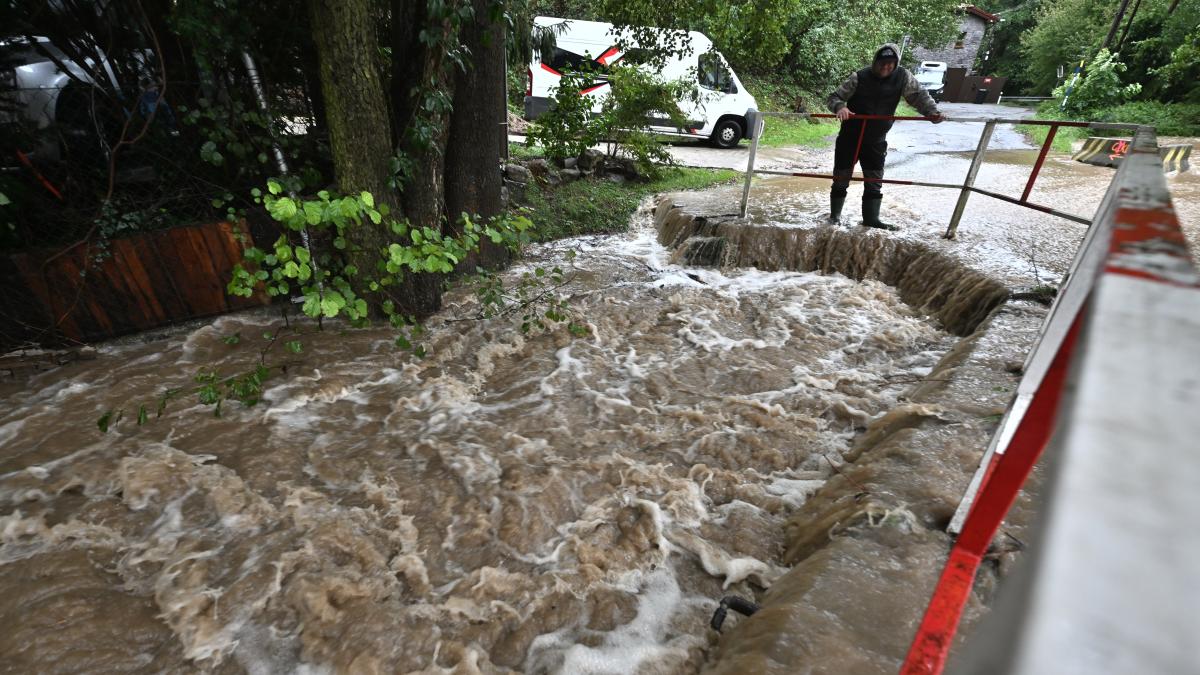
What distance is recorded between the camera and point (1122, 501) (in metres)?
0.33

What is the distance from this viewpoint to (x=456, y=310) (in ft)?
17.0

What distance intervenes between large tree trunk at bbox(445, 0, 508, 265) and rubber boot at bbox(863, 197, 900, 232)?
13.7 ft

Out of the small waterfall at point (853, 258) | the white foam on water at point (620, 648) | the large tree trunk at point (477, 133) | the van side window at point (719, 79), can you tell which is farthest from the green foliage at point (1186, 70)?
the white foam on water at point (620, 648)

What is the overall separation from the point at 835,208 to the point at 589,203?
11.1 feet

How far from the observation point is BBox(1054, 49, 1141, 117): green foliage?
14.8m

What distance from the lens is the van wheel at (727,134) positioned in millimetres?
12875

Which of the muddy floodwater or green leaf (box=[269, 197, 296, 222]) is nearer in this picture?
the muddy floodwater

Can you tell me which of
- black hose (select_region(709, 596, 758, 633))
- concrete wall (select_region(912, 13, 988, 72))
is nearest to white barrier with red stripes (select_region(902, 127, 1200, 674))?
black hose (select_region(709, 596, 758, 633))

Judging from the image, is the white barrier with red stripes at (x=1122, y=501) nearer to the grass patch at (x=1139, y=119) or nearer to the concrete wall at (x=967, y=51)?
the grass patch at (x=1139, y=119)

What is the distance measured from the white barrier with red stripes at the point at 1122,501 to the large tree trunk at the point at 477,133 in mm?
5048

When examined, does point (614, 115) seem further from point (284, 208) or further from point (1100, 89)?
point (1100, 89)

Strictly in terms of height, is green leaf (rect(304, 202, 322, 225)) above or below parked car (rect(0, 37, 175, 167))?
below

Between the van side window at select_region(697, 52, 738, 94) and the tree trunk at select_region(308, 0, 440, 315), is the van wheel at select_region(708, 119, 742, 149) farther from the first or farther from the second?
the tree trunk at select_region(308, 0, 440, 315)

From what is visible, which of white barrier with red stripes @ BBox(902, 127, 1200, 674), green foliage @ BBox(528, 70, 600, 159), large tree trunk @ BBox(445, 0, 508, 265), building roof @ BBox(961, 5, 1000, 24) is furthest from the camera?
building roof @ BBox(961, 5, 1000, 24)
